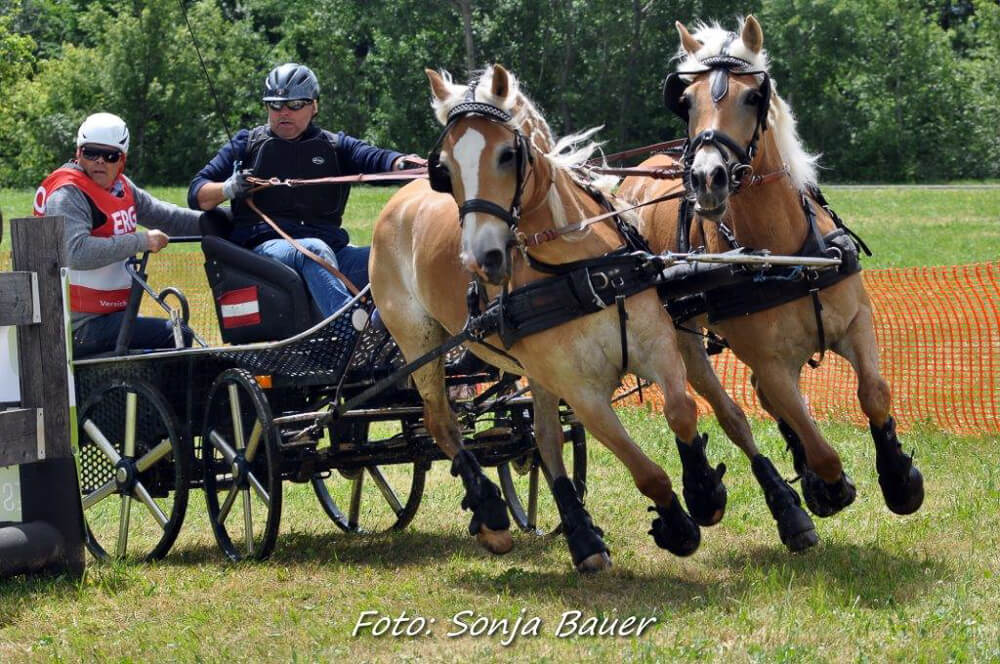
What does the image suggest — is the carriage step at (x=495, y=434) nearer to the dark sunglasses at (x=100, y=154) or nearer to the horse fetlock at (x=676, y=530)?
the horse fetlock at (x=676, y=530)

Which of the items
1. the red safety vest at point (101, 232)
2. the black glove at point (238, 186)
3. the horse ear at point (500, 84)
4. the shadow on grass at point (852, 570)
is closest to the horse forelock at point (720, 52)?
the horse ear at point (500, 84)

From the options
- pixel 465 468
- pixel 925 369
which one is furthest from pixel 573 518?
pixel 925 369

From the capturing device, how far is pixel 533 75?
45188 millimetres

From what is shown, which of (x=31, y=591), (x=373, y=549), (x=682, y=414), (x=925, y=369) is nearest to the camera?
(x=682, y=414)

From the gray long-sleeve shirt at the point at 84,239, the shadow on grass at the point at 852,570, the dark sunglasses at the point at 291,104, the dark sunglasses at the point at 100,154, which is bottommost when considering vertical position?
the shadow on grass at the point at 852,570

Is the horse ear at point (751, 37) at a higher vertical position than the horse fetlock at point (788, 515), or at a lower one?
higher

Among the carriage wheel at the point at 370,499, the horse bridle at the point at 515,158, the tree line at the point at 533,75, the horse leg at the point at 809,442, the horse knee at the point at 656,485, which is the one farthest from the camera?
the tree line at the point at 533,75

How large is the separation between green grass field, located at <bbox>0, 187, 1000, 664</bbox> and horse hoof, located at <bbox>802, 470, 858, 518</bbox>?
0.56ft

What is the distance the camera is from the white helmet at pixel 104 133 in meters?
7.02

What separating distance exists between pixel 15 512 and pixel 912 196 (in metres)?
29.6

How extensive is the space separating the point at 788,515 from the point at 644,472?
775 mm

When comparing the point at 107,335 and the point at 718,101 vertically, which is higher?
the point at 718,101

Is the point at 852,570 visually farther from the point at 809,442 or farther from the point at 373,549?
the point at 373,549

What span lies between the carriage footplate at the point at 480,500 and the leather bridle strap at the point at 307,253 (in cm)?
115
